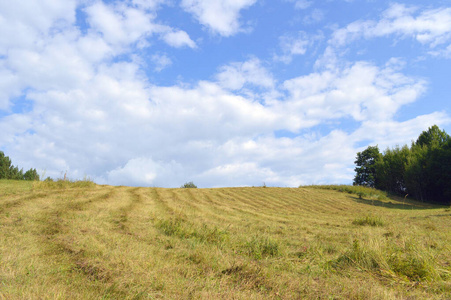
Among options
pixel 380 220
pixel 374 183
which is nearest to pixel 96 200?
pixel 380 220

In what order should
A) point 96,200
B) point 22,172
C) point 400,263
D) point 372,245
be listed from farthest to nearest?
point 22,172, point 96,200, point 372,245, point 400,263

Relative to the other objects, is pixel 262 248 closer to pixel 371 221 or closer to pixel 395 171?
pixel 371 221

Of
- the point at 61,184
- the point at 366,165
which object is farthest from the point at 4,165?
the point at 366,165

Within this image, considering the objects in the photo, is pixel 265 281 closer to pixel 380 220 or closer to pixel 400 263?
pixel 400 263

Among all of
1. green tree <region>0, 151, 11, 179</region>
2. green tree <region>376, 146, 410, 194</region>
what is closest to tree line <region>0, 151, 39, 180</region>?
green tree <region>0, 151, 11, 179</region>

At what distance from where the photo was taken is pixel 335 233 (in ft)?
23.7

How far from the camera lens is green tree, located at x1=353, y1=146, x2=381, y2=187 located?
46.2 metres

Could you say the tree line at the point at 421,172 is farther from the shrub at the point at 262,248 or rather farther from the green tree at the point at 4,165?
the green tree at the point at 4,165

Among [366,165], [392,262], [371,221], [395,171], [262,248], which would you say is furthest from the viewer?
[366,165]

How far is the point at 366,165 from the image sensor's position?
4725cm

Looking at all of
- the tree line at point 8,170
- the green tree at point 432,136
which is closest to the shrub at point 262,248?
the tree line at point 8,170

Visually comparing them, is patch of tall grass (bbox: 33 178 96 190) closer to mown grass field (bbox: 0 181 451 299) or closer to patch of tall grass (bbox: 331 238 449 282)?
mown grass field (bbox: 0 181 451 299)

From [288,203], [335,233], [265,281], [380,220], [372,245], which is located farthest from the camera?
[288,203]

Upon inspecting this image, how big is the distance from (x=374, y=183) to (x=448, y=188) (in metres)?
16.6
